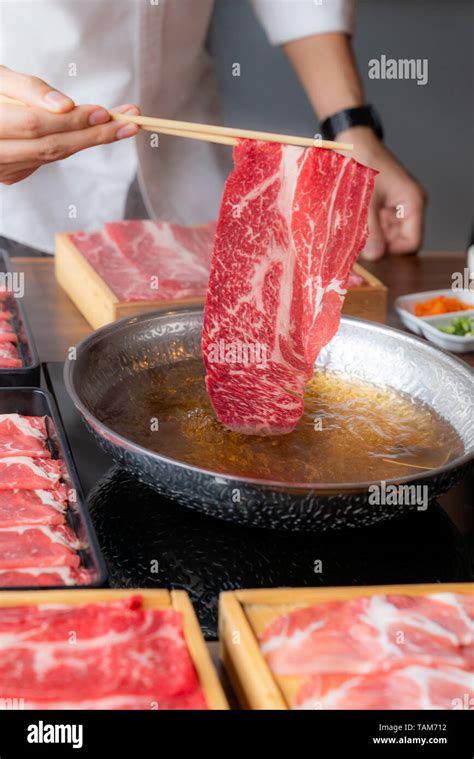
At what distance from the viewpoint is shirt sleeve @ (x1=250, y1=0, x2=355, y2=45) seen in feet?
9.23

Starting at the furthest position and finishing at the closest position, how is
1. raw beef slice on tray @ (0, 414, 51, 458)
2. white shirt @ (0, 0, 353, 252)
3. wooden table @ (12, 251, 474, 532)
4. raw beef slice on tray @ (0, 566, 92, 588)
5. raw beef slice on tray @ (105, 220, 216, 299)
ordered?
white shirt @ (0, 0, 353, 252) → raw beef slice on tray @ (105, 220, 216, 299) → wooden table @ (12, 251, 474, 532) → raw beef slice on tray @ (0, 414, 51, 458) → raw beef slice on tray @ (0, 566, 92, 588)

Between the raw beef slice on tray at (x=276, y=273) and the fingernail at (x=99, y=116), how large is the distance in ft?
0.99

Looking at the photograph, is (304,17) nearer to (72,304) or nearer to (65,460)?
(72,304)

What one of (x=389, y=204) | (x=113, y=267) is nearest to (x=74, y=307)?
(x=113, y=267)

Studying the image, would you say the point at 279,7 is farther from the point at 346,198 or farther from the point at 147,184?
the point at 346,198

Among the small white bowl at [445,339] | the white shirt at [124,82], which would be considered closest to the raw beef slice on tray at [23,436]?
the small white bowl at [445,339]

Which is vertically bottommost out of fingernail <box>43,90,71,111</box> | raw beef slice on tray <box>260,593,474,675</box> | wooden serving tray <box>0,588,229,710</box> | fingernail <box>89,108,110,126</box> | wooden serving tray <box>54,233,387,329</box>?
raw beef slice on tray <box>260,593,474,675</box>

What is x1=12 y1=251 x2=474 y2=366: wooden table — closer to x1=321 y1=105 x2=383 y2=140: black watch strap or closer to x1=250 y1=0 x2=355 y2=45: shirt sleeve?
x1=321 y1=105 x2=383 y2=140: black watch strap

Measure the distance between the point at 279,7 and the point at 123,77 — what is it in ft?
1.91

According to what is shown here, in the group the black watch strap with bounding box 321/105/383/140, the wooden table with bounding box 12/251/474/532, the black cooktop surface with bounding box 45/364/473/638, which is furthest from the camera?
the black watch strap with bounding box 321/105/383/140

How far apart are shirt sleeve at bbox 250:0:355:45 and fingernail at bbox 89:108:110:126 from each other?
1355 millimetres

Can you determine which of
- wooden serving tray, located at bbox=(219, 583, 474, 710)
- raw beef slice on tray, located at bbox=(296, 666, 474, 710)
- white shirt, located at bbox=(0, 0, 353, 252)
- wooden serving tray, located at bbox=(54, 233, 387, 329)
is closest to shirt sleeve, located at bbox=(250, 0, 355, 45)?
white shirt, located at bbox=(0, 0, 353, 252)

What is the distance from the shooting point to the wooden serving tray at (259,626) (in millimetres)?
965

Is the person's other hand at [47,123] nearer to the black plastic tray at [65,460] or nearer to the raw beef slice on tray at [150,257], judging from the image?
the raw beef slice on tray at [150,257]
